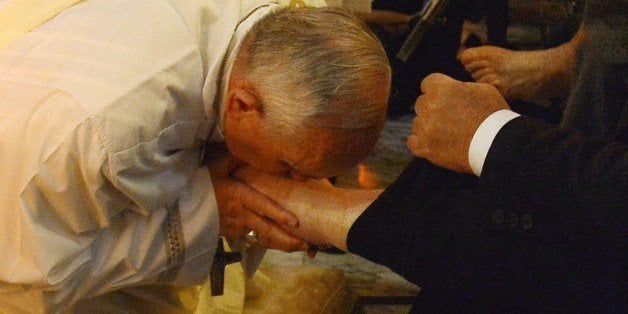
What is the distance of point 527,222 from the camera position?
1080 mm

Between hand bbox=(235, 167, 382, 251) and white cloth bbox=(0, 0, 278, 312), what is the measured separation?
0.14 metres

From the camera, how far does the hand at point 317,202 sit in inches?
53.5

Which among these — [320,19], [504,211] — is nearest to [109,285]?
[320,19]

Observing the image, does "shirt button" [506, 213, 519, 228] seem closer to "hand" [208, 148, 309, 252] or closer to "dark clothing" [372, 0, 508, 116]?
"hand" [208, 148, 309, 252]

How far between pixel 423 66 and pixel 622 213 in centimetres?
196

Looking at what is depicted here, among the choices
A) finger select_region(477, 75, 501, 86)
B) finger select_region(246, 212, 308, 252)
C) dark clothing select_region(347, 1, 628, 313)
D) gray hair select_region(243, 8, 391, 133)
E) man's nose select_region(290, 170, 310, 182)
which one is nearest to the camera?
dark clothing select_region(347, 1, 628, 313)

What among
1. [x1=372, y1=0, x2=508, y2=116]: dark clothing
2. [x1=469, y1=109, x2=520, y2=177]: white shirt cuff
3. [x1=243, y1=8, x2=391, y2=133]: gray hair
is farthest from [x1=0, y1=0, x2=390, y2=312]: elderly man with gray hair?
[x1=372, y1=0, x2=508, y2=116]: dark clothing

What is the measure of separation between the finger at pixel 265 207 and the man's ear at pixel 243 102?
264 millimetres

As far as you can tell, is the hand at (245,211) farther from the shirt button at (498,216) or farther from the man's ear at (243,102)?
the shirt button at (498,216)

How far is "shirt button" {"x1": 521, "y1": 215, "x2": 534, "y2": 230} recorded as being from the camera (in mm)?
1078

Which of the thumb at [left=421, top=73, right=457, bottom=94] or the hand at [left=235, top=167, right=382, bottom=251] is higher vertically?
the thumb at [left=421, top=73, right=457, bottom=94]

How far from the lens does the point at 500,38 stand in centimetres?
343

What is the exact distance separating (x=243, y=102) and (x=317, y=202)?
1.00 feet

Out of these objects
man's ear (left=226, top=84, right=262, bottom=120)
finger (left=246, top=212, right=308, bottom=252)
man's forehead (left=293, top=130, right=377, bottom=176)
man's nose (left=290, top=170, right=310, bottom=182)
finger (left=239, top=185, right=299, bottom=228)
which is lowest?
finger (left=246, top=212, right=308, bottom=252)
